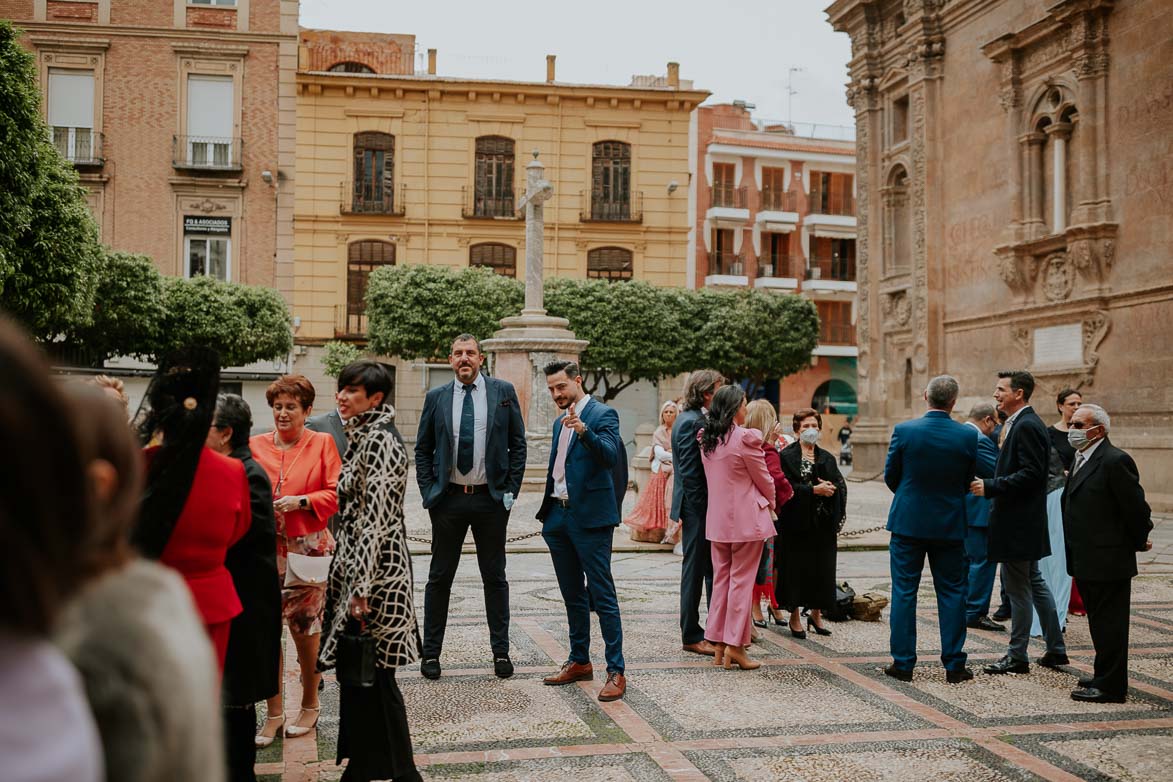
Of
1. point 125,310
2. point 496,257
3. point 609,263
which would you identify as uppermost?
point 496,257

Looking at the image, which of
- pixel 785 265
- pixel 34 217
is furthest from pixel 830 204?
pixel 34 217

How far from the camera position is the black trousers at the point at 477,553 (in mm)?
6496

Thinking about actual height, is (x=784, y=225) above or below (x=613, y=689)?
above

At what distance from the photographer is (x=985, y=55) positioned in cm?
2030

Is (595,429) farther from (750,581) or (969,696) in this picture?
(969,696)

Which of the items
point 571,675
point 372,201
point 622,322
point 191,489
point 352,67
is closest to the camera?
point 191,489

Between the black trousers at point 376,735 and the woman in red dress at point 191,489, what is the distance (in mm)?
801

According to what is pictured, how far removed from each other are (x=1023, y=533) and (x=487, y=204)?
31.7 m

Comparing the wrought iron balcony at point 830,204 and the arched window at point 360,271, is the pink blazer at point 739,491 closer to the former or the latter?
the arched window at point 360,271

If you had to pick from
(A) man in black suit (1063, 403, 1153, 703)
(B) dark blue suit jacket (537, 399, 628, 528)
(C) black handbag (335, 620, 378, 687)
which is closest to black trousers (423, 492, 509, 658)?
(B) dark blue suit jacket (537, 399, 628, 528)

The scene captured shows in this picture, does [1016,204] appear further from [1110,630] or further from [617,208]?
[617,208]

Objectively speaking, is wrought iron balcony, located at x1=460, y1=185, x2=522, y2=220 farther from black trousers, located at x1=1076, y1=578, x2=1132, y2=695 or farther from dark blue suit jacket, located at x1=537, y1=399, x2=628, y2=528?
black trousers, located at x1=1076, y1=578, x2=1132, y2=695

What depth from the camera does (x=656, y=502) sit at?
12.8 m

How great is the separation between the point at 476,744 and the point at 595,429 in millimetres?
2085
